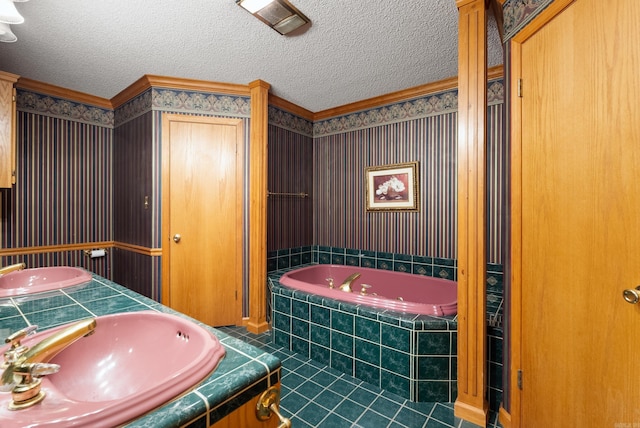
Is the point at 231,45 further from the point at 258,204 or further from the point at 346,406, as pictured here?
the point at 346,406

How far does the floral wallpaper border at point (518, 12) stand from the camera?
1.38m

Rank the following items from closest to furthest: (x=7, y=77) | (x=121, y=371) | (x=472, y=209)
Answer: (x=121, y=371), (x=472, y=209), (x=7, y=77)

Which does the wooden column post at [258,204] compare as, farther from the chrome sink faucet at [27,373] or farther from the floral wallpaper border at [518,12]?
the chrome sink faucet at [27,373]

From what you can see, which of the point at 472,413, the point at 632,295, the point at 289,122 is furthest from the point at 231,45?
the point at 472,413

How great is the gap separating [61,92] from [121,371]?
10.0ft

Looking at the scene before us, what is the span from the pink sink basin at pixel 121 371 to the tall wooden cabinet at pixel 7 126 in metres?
1.75

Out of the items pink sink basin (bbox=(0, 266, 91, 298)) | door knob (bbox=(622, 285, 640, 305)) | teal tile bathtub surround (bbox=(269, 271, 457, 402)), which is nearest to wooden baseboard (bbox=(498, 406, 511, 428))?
teal tile bathtub surround (bbox=(269, 271, 457, 402))

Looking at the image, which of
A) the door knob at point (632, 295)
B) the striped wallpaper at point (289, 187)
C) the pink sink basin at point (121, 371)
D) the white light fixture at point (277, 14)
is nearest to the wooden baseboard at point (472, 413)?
the door knob at point (632, 295)

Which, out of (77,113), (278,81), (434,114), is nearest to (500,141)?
(434,114)

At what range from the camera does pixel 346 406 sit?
1.78m

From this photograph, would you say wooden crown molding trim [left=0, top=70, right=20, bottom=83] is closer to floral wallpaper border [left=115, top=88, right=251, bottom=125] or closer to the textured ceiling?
the textured ceiling

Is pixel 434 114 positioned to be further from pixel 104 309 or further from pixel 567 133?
pixel 104 309

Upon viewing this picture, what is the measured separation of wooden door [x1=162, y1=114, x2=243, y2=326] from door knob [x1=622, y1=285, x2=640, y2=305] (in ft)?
8.60

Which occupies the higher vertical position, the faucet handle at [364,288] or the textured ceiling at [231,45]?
the textured ceiling at [231,45]
